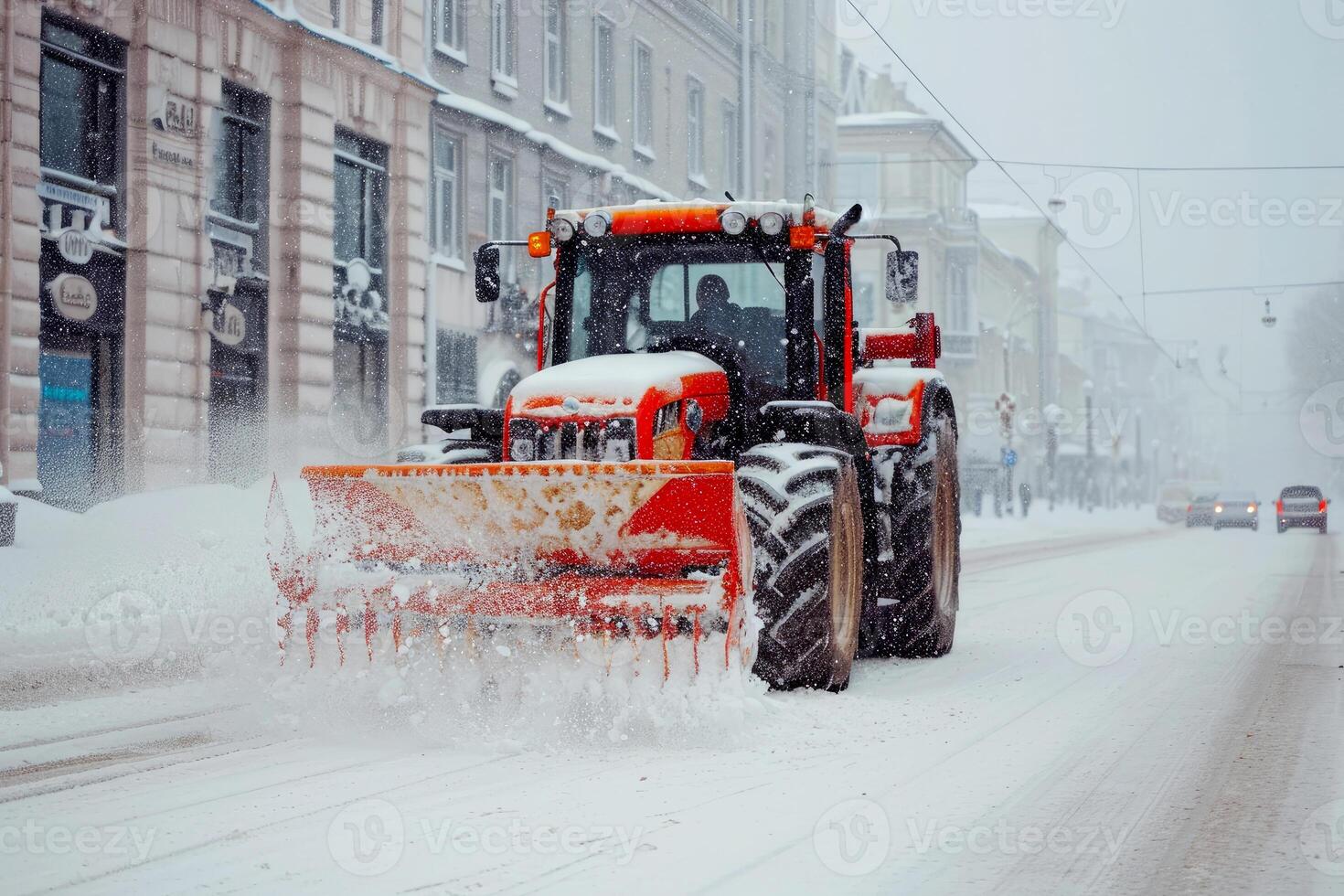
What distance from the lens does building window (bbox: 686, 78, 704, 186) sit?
30.8 meters

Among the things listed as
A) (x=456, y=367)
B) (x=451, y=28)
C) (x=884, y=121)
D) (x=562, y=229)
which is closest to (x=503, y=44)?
(x=451, y=28)

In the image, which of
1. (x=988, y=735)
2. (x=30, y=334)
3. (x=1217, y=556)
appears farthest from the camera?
(x=1217, y=556)

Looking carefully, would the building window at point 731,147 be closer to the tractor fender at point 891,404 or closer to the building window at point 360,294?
the building window at point 360,294

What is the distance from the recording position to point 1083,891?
4.08m

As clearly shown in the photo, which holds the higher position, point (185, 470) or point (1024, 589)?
point (185, 470)

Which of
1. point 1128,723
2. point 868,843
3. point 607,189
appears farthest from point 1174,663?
point 607,189

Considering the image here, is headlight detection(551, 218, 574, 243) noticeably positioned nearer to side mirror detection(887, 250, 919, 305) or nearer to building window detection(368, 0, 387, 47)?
side mirror detection(887, 250, 919, 305)

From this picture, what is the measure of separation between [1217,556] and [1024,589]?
374 inches

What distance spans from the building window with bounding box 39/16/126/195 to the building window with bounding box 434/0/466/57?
685 cm

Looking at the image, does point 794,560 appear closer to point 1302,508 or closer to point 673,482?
point 673,482

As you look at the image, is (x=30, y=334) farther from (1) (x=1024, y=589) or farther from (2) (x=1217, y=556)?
(2) (x=1217, y=556)

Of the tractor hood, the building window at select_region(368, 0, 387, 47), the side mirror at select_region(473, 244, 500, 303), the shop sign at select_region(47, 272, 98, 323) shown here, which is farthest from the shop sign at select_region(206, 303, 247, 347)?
the tractor hood

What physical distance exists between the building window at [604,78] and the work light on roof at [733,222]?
19548mm

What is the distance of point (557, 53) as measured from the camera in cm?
2553
